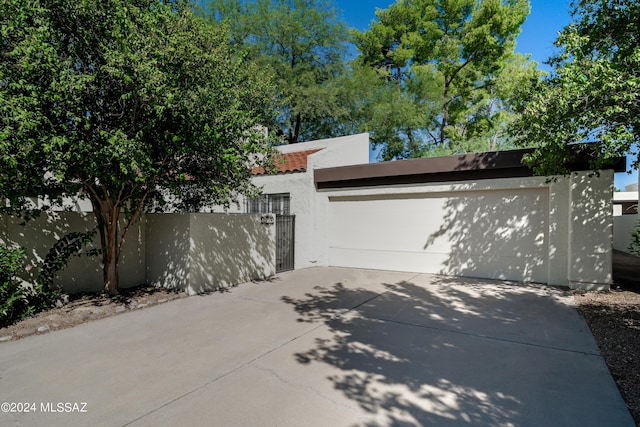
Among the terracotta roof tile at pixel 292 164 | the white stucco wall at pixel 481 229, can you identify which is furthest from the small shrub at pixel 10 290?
the white stucco wall at pixel 481 229

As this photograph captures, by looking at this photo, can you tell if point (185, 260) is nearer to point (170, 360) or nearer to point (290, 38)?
point (170, 360)

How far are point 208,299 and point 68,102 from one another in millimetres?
4218

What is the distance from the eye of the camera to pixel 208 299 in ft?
22.9

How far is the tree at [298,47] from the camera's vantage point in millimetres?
18094

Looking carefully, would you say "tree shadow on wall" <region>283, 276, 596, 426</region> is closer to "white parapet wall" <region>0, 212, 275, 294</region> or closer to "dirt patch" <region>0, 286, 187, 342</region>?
"white parapet wall" <region>0, 212, 275, 294</region>

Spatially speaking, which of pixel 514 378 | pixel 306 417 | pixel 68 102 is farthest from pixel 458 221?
pixel 68 102

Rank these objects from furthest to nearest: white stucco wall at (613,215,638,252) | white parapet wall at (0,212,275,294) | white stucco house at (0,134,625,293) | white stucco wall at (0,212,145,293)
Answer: white stucco wall at (613,215,638,252)
white stucco house at (0,134,625,293)
white parapet wall at (0,212,275,294)
white stucco wall at (0,212,145,293)

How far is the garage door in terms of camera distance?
26.8 feet

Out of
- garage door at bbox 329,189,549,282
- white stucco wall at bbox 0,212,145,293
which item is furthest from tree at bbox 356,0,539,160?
white stucco wall at bbox 0,212,145,293

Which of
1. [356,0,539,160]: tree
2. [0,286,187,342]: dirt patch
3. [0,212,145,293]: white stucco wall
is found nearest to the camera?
[0,286,187,342]: dirt patch

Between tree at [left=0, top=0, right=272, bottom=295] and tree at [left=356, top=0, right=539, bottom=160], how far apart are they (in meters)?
14.0

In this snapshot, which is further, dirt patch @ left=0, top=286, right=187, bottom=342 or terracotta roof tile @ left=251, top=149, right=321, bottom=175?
terracotta roof tile @ left=251, top=149, right=321, bottom=175

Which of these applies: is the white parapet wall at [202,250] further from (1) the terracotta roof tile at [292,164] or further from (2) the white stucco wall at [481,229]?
(2) the white stucco wall at [481,229]

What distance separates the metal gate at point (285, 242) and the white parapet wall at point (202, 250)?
4.40ft
